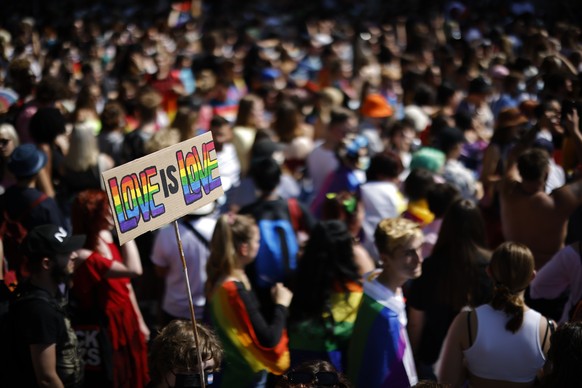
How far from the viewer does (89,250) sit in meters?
3.96

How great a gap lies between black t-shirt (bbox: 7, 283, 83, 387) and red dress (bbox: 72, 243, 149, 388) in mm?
465

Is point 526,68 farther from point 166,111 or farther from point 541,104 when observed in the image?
point 166,111

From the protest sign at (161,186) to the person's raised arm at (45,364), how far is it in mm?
880

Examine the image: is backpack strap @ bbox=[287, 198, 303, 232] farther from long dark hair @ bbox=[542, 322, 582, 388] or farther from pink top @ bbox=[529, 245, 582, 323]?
long dark hair @ bbox=[542, 322, 582, 388]

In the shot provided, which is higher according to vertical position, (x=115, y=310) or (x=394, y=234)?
(x=394, y=234)

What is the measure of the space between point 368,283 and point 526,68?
571 cm

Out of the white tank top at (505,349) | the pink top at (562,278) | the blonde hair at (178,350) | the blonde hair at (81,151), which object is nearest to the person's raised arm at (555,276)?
the pink top at (562,278)

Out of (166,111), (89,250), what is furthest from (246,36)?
(89,250)

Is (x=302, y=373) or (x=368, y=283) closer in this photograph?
(x=302, y=373)

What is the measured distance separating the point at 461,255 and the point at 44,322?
6.80 ft

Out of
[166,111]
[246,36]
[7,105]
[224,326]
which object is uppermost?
[224,326]

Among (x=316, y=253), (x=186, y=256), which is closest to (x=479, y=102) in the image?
(x=186, y=256)

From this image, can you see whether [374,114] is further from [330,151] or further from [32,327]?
[32,327]

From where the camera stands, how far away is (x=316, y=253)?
363cm
